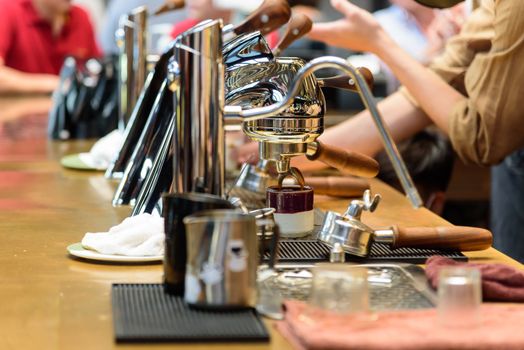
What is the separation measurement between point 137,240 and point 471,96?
1.11 meters

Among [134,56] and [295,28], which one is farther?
[134,56]

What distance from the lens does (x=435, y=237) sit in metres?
1.54

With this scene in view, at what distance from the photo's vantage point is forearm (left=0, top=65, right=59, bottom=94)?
5.29 metres

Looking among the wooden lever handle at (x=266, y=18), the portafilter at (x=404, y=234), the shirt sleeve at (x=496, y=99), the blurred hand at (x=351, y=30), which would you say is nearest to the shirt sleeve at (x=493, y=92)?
the shirt sleeve at (x=496, y=99)

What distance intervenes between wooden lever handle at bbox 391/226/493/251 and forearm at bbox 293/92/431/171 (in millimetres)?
1073

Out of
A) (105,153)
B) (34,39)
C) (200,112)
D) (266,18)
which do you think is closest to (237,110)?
(200,112)

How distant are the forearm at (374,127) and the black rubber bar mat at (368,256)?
1.05 metres

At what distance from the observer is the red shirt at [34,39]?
6.08 m

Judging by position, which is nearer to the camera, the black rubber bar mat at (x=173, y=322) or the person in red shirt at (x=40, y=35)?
the black rubber bar mat at (x=173, y=322)

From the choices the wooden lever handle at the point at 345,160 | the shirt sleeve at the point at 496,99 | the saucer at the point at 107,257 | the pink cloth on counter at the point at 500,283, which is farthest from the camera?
the shirt sleeve at the point at 496,99

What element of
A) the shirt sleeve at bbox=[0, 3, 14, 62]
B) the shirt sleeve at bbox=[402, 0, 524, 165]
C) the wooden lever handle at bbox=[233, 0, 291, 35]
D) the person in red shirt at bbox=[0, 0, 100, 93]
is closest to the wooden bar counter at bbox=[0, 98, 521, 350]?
the shirt sleeve at bbox=[402, 0, 524, 165]

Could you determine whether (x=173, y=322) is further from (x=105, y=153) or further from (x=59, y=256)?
(x=105, y=153)

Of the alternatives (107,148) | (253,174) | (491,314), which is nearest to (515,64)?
(253,174)

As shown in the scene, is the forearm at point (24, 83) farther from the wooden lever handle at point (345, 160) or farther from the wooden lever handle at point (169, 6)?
the wooden lever handle at point (345, 160)
